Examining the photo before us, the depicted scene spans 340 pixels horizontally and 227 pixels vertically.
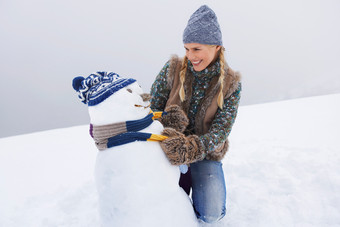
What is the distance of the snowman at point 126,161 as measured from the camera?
3.08ft

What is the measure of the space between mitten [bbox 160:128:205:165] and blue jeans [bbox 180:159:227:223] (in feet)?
1.30

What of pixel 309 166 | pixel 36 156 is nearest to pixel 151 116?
pixel 309 166

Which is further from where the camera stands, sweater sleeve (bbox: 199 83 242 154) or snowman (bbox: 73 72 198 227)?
sweater sleeve (bbox: 199 83 242 154)

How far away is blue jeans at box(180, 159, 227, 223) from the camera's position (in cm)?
146

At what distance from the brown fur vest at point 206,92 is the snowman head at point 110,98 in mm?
485

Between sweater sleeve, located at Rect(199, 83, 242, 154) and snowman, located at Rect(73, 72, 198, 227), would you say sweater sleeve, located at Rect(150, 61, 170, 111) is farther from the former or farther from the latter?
snowman, located at Rect(73, 72, 198, 227)

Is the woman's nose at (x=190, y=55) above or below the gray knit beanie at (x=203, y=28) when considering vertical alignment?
below

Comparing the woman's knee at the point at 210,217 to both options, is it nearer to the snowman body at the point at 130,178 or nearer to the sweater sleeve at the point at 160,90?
the snowman body at the point at 130,178

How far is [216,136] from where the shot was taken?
1.33 m

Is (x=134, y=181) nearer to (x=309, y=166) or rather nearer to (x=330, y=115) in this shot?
(x=309, y=166)

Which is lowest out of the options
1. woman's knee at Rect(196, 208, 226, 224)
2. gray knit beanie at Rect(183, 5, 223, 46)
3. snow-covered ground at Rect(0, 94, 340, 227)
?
snow-covered ground at Rect(0, 94, 340, 227)

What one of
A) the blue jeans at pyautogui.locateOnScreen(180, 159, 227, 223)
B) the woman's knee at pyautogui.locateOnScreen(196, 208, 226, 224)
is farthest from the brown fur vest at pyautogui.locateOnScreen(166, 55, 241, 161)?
the woman's knee at pyautogui.locateOnScreen(196, 208, 226, 224)

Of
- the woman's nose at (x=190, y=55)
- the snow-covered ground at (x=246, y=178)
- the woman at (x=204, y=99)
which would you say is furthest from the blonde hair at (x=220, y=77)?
the snow-covered ground at (x=246, y=178)

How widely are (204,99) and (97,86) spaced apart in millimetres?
723
